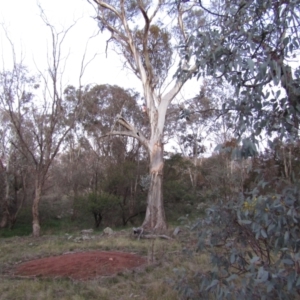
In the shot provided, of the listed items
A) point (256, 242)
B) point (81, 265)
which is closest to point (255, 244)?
point (256, 242)

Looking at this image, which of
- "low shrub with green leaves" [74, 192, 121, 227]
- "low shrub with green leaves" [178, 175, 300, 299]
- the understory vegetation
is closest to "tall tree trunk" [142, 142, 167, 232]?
the understory vegetation

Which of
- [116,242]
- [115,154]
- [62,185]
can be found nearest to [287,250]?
[116,242]

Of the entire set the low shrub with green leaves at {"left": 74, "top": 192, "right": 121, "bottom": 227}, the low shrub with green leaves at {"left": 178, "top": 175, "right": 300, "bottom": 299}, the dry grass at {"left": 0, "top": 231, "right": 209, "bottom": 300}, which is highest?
the low shrub with green leaves at {"left": 74, "top": 192, "right": 121, "bottom": 227}

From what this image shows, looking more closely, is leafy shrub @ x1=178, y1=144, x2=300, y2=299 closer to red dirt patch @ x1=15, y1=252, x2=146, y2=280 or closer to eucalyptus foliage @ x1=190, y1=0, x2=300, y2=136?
eucalyptus foliage @ x1=190, y1=0, x2=300, y2=136

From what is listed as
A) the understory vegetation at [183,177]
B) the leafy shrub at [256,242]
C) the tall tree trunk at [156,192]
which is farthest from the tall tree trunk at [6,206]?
the leafy shrub at [256,242]

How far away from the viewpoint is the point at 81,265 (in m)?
7.06

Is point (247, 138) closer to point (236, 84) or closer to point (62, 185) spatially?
point (236, 84)

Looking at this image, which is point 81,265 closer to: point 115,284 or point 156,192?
point 115,284

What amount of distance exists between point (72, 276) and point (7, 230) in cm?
1399

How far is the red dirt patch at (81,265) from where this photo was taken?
646 centimetres

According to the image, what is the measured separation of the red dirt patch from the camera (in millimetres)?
6465

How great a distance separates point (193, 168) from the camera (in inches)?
973

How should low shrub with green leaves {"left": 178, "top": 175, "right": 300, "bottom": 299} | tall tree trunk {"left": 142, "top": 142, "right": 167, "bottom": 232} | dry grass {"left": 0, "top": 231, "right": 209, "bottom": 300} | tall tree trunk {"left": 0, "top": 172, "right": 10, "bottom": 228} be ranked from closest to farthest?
1. low shrub with green leaves {"left": 178, "top": 175, "right": 300, "bottom": 299}
2. dry grass {"left": 0, "top": 231, "right": 209, "bottom": 300}
3. tall tree trunk {"left": 142, "top": 142, "right": 167, "bottom": 232}
4. tall tree trunk {"left": 0, "top": 172, "right": 10, "bottom": 228}

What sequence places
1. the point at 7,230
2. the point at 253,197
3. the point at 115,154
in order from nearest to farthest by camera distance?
the point at 253,197 → the point at 7,230 → the point at 115,154
